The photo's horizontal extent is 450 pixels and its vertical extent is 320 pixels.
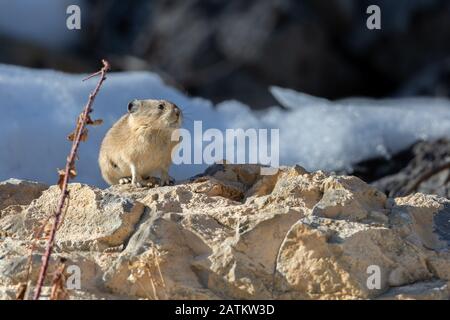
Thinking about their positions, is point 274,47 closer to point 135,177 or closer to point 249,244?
point 135,177

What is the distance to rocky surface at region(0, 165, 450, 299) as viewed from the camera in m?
4.79

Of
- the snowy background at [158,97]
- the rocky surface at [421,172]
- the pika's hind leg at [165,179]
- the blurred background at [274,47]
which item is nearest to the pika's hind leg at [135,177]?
the pika's hind leg at [165,179]

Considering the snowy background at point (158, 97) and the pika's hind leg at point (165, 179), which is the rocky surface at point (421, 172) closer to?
the snowy background at point (158, 97)

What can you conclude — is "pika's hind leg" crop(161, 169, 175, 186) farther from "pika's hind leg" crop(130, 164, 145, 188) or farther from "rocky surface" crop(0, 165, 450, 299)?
"rocky surface" crop(0, 165, 450, 299)

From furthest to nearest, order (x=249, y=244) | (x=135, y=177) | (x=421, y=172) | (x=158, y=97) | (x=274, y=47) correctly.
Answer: (x=274, y=47), (x=158, y=97), (x=421, y=172), (x=135, y=177), (x=249, y=244)

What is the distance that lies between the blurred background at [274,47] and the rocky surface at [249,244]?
28.2ft

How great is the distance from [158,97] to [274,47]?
514 centimetres

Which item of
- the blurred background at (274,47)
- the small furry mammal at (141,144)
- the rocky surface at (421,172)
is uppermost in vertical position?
the blurred background at (274,47)

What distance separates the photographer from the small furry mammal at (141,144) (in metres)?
7.06

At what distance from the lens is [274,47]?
14.5 metres

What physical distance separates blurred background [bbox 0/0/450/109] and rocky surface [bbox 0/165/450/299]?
8601 mm

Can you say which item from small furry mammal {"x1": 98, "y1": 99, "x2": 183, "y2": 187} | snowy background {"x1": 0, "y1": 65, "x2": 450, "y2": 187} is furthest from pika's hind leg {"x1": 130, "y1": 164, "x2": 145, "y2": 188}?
snowy background {"x1": 0, "y1": 65, "x2": 450, "y2": 187}

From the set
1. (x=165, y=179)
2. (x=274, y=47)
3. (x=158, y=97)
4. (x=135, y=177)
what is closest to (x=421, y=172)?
(x=158, y=97)
